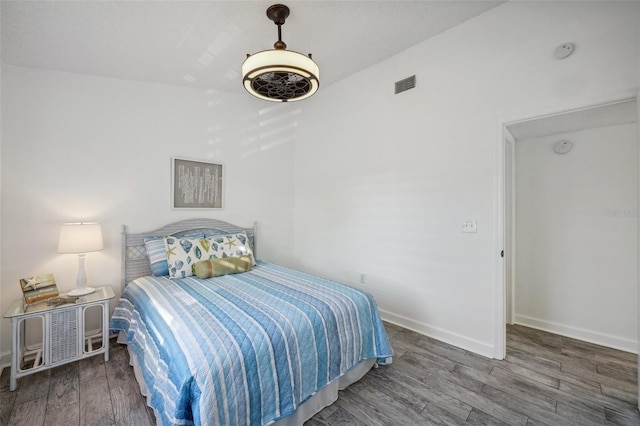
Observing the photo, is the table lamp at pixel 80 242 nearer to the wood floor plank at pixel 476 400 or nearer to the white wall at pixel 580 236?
the wood floor plank at pixel 476 400

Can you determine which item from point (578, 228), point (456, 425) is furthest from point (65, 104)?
point (578, 228)

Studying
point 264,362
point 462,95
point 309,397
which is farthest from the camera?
point 462,95

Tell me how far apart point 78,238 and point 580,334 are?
4.72 m

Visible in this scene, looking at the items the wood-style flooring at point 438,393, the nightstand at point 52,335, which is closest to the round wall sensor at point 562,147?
the wood-style flooring at point 438,393

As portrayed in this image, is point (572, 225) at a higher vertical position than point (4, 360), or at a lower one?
higher

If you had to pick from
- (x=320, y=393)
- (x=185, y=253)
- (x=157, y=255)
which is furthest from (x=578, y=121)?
(x=157, y=255)

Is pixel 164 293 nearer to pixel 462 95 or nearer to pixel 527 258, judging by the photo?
pixel 462 95

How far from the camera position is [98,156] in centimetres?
272

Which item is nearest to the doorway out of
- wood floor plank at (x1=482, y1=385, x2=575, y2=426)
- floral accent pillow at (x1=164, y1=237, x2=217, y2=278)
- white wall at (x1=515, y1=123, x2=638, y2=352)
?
white wall at (x1=515, y1=123, x2=638, y2=352)

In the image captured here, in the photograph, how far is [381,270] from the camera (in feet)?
10.5

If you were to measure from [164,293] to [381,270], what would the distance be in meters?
2.19

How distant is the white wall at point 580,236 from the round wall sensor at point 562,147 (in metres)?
0.04

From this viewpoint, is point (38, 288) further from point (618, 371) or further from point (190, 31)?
point (618, 371)

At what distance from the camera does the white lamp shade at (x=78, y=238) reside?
2.30 metres
